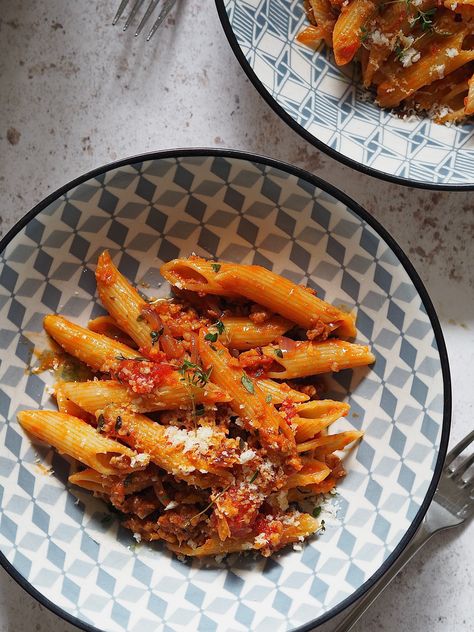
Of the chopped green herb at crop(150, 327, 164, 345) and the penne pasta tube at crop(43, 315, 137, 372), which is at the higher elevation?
the chopped green herb at crop(150, 327, 164, 345)

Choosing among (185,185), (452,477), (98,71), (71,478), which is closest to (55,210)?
(185,185)

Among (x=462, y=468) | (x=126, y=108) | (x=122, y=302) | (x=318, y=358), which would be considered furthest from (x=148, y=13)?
(x=462, y=468)

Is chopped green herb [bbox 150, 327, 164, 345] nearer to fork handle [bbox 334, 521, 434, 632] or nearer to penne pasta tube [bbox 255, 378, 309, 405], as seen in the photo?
penne pasta tube [bbox 255, 378, 309, 405]

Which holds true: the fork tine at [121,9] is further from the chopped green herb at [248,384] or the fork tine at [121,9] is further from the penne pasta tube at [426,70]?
the chopped green herb at [248,384]

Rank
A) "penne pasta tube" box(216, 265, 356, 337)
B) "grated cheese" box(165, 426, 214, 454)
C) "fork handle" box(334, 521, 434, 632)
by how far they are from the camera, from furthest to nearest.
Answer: "fork handle" box(334, 521, 434, 632) < "penne pasta tube" box(216, 265, 356, 337) < "grated cheese" box(165, 426, 214, 454)

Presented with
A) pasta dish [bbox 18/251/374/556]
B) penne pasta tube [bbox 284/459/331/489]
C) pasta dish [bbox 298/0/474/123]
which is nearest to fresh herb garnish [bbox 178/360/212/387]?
pasta dish [bbox 18/251/374/556]

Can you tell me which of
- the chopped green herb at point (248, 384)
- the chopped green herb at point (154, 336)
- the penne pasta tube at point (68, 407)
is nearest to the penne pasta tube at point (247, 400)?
the chopped green herb at point (248, 384)

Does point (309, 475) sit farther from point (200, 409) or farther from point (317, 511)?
point (200, 409)
